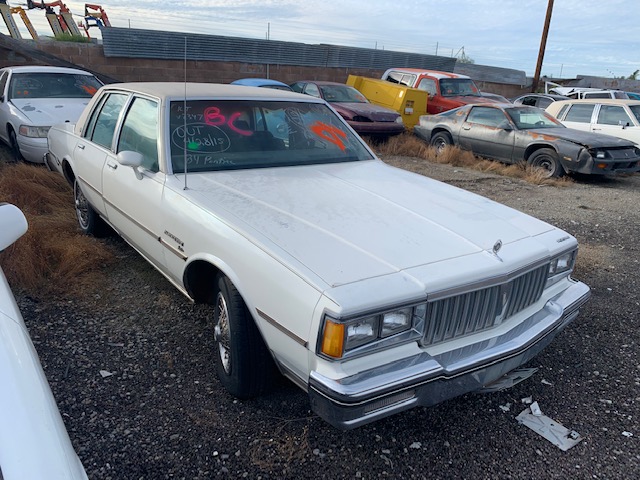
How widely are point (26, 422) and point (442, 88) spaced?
13689mm

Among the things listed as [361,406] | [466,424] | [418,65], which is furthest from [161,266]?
[418,65]

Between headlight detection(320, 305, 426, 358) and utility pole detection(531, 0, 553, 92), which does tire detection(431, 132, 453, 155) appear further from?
utility pole detection(531, 0, 553, 92)

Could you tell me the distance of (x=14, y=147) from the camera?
802cm

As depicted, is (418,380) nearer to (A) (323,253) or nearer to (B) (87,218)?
(A) (323,253)

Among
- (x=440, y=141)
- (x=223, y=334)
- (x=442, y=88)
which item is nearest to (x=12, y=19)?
(x=442, y=88)

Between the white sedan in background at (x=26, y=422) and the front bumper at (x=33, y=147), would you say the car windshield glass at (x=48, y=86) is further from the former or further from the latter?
the white sedan in background at (x=26, y=422)

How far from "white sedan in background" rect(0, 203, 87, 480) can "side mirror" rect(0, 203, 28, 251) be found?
415 millimetres

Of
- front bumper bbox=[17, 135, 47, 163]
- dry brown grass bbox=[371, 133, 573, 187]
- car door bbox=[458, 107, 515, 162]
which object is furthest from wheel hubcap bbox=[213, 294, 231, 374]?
car door bbox=[458, 107, 515, 162]

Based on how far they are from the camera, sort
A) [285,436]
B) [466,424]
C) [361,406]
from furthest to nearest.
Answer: [466,424] → [285,436] → [361,406]

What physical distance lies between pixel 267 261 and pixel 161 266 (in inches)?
56.6

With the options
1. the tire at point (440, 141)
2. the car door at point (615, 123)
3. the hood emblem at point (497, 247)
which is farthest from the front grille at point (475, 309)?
the car door at point (615, 123)

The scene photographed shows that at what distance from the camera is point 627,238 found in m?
6.24

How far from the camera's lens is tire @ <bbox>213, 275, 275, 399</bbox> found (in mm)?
2611

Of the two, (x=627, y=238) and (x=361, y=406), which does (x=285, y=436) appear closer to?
(x=361, y=406)
